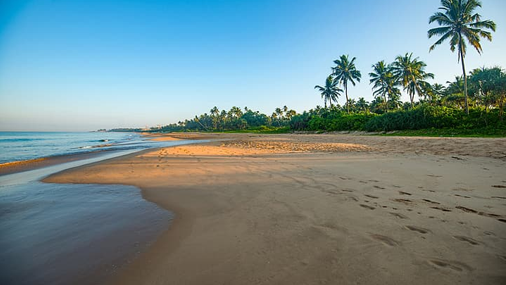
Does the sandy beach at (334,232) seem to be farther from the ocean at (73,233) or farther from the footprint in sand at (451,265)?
the ocean at (73,233)

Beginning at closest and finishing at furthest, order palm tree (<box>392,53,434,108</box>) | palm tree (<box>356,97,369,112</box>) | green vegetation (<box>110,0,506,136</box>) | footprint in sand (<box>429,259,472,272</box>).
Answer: footprint in sand (<box>429,259,472,272</box>)
green vegetation (<box>110,0,506,136</box>)
palm tree (<box>392,53,434,108</box>)
palm tree (<box>356,97,369,112</box>)

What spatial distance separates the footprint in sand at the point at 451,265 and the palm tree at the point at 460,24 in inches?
1303

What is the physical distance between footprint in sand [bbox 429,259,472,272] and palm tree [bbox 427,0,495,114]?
33091mm

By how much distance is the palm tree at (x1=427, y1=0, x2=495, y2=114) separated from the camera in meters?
24.4

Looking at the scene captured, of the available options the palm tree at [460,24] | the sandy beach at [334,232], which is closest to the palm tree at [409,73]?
the palm tree at [460,24]

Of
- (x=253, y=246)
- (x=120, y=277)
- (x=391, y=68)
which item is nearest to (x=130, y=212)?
(x=120, y=277)

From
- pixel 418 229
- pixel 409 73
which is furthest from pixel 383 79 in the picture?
pixel 418 229

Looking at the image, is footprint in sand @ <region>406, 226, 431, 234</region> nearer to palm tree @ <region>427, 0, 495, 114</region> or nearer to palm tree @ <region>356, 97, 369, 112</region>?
palm tree @ <region>427, 0, 495, 114</region>

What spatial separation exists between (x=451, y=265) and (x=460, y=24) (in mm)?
36800

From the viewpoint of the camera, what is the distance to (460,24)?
2503 cm

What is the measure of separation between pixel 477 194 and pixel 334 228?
3175 millimetres

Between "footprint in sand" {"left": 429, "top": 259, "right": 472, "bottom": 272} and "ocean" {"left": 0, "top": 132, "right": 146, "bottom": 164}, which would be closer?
"footprint in sand" {"left": 429, "top": 259, "right": 472, "bottom": 272}

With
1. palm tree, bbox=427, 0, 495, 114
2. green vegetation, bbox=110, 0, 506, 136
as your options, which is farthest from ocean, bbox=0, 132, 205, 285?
palm tree, bbox=427, 0, 495, 114

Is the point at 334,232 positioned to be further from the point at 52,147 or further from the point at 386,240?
the point at 52,147
